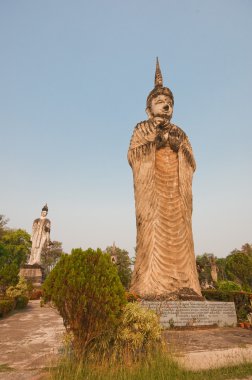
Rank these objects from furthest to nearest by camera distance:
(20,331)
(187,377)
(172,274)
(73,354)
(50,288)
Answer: (172,274) → (20,331) → (50,288) → (73,354) → (187,377)

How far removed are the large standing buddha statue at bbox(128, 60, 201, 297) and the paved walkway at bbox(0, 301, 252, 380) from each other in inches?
76.1

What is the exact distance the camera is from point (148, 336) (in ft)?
14.0

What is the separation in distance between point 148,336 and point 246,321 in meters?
6.19

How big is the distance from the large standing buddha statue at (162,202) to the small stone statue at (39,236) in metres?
14.1

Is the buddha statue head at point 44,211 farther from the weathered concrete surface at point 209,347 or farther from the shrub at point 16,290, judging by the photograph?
the weathered concrete surface at point 209,347

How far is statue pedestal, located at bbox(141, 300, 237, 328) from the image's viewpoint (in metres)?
7.02

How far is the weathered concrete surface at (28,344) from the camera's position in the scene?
157 inches

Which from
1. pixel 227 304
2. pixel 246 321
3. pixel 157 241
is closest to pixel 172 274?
pixel 157 241

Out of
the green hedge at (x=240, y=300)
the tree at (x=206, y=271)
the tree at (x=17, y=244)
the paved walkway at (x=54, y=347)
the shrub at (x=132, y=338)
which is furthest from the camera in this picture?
the tree at (x=17, y=244)

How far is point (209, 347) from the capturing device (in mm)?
5176

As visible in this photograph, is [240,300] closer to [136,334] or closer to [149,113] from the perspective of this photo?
[136,334]

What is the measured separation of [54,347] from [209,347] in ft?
9.40

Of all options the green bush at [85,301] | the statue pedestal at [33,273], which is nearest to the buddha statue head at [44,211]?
the statue pedestal at [33,273]

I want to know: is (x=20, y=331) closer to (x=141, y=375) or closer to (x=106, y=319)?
(x=106, y=319)
